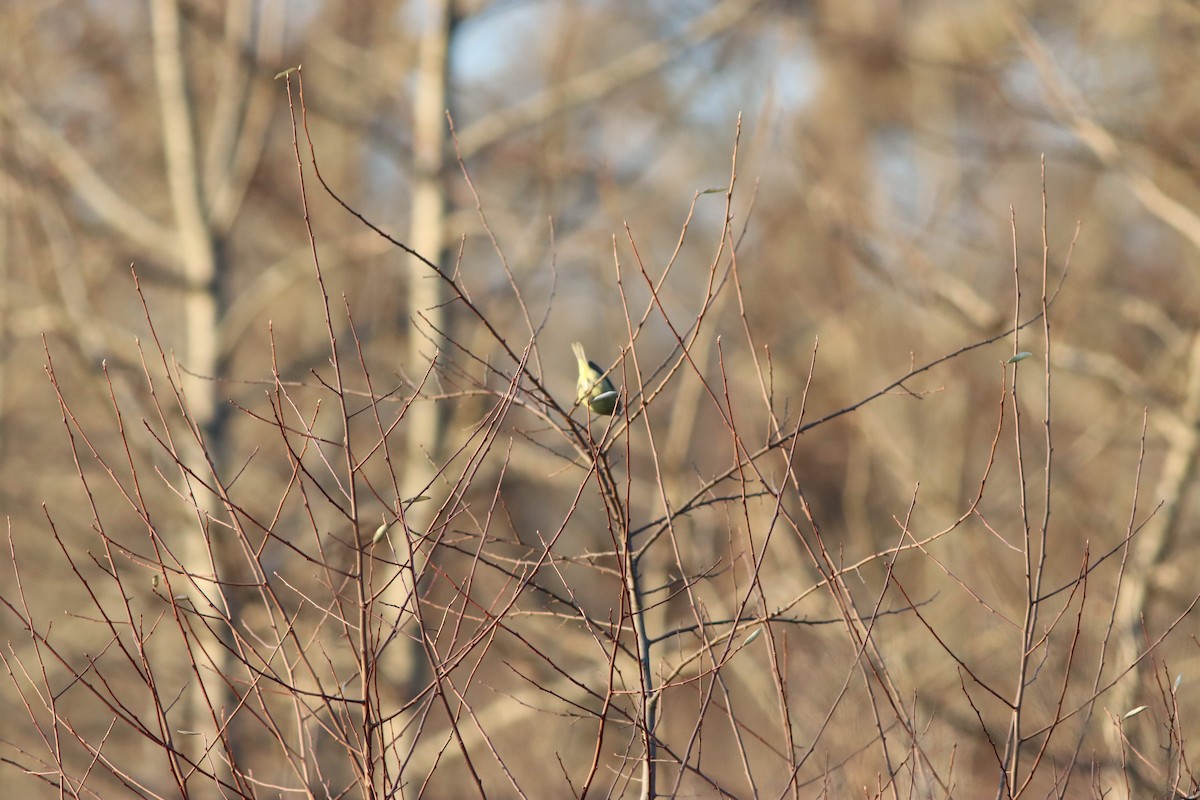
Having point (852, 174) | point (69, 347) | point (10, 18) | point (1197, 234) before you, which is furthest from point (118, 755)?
point (1197, 234)

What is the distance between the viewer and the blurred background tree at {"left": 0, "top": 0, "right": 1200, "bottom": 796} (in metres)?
5.77

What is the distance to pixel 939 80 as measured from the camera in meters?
11.9

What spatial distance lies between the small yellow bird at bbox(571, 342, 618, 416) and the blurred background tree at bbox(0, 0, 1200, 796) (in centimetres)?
134

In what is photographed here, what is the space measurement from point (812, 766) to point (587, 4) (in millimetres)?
7573

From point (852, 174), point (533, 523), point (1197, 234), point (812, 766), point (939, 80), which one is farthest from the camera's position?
point (533, 523)

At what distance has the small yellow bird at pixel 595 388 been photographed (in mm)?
2486

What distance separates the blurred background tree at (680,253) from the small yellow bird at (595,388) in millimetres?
1337

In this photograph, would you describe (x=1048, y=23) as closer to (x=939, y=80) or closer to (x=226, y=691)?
(x=939, y=80)

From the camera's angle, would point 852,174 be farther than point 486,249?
No

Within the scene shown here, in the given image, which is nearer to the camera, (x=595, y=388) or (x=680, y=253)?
(x=595, y=388)

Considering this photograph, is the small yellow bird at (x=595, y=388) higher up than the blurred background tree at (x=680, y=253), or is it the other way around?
the blurred background tree at (x=680, y=253)

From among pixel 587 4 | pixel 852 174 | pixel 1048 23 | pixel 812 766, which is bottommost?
pixel 812 766

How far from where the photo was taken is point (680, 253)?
8.04 meters

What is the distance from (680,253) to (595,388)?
5.64 metres
